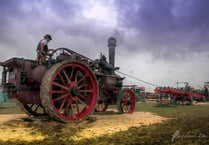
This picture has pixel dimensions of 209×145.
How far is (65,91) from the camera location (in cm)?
516

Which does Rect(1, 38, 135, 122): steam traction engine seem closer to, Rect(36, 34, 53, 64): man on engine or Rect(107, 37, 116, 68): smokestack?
Rect(36, 34, 53, 64): man on engine

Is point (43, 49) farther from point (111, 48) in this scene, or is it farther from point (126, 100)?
point (126, 100)

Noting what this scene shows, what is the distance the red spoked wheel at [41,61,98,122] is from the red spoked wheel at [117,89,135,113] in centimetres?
229

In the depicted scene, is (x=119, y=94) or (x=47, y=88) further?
(x=119, y=94)

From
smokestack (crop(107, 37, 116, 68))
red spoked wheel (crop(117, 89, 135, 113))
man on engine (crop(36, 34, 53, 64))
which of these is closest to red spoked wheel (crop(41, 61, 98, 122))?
man on engine (crop(36, 34, 53, 64))

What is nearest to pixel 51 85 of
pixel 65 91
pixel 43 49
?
pixel 65 91

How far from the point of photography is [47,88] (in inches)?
176

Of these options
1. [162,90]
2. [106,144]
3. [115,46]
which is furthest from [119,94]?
[162,90]

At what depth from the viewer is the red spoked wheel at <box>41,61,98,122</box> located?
4.47 metres

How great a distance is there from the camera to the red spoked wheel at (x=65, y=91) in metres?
4.47

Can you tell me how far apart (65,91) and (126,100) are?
13.4ft

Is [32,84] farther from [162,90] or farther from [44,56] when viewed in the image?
[162,90]

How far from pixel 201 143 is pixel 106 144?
64.1 inches

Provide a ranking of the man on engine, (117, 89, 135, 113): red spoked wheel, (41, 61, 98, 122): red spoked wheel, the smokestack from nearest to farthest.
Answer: (41, 61, 98, 122): red spoked wheel → the man on engine → (117, 89, 135, 113): red spoked wheel → the smokestack
